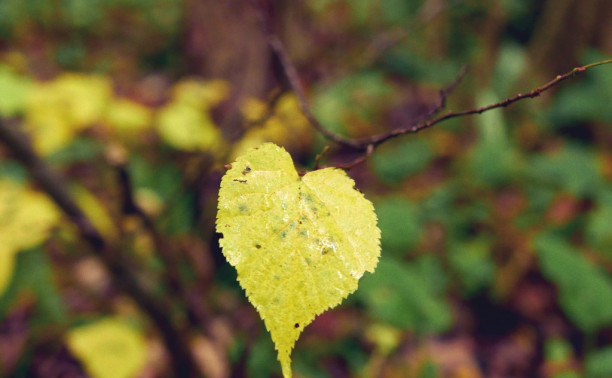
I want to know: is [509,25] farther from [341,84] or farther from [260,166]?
[260,166]

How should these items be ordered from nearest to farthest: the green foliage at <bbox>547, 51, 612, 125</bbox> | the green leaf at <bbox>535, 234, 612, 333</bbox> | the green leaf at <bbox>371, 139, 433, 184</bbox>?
the green leaf at <bbox>535, 234, 612, 333</bbox>
the green leaf at <bbox>371, 139, 433, 184</bbox>
the green foliage at <bbox>547, 51, 612, 125</bbox>

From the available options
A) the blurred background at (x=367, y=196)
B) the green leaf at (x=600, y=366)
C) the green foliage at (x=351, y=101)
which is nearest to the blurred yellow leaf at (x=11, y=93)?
the blurred background at (x=367, y=196)

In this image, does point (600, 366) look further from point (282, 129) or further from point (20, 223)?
point (20, 223)

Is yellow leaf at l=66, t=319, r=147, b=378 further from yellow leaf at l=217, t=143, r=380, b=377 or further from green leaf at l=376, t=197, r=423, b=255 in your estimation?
yellow leaf at l=217, t=143, r=380, b=377

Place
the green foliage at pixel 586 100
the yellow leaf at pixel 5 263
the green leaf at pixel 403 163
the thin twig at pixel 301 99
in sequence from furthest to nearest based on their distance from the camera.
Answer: the green foliage at pixel 586 100 → the green leaf at pixel 403 163 → the yellow leaf at pixel 5 263 → the thin twig at pixel 301 99

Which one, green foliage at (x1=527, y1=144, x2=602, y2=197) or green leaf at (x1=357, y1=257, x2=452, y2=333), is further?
green foliage at (x1=527, y1=144, x2=602, y2=197)

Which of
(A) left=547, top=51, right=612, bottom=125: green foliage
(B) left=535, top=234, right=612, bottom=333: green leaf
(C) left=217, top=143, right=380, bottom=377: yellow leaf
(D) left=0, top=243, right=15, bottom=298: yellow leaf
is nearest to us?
(C) left=217, top=143, right=380, bottom=377: yellow leaf

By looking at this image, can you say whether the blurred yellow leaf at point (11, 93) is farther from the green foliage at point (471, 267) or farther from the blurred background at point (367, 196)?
the green foliage at point (471, 267)

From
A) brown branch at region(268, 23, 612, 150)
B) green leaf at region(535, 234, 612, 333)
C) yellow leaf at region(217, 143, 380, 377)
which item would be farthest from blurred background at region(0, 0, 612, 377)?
yellow leaf at region(217, 143, 380, 377)
